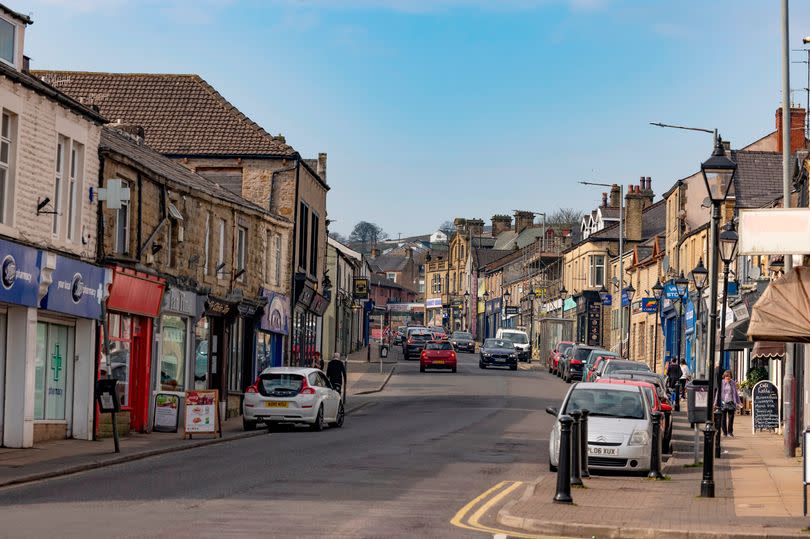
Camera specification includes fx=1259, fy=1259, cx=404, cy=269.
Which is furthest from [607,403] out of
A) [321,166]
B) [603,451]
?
[321,166]

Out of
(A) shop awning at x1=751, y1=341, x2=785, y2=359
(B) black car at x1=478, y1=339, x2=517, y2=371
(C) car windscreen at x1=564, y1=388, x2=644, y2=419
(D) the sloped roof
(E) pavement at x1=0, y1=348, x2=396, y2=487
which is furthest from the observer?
(B) black car at x1=478, y1=339, x2=517, y2=371

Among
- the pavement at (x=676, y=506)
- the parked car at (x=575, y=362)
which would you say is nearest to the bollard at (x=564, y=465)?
the pavement at (x=676, y=506)

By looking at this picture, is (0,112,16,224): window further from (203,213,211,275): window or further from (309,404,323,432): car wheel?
(203,213,211,275): window

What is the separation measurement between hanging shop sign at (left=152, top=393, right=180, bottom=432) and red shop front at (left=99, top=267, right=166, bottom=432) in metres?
0.65

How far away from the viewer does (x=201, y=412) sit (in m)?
26.9

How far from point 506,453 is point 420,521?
1082 cm

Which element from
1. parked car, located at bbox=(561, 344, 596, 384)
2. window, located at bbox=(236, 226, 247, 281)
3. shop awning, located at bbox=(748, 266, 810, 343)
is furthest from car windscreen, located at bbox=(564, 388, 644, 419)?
parked car, located at bbox=(561, 344, 596, 384)

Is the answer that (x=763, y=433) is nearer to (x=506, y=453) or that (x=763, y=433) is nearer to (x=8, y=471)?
(x=506, y=453)

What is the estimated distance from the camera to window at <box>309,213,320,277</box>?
170 ft

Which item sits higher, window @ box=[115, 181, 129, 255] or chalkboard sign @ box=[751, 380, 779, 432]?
window @ box=[115, 181, 129, 255]

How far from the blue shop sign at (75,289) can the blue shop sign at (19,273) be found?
25.8 inches

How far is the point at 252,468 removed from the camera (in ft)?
65.0

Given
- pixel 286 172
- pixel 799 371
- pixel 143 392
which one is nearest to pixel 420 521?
pixel 799 371

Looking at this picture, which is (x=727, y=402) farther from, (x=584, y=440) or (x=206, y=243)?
(x=206, y=243)
